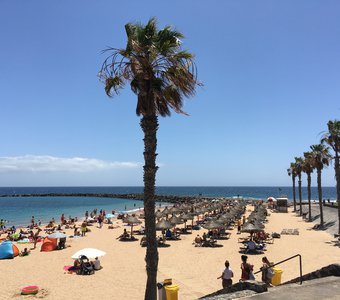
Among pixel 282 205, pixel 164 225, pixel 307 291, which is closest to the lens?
pixel 307 291

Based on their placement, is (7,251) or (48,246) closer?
(7,251)

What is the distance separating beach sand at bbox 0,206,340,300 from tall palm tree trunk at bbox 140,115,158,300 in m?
4.70

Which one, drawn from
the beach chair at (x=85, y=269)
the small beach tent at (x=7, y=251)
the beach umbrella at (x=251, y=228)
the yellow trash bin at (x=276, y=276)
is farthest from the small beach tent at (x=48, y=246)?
the yellow trash bin at (x=276, y=276)

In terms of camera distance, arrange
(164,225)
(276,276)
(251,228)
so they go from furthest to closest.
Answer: (164,225) < (251,228) < (276,276)

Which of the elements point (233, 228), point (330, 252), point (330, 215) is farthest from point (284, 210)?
point (330, 252)

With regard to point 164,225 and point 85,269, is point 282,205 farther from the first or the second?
point 85,269

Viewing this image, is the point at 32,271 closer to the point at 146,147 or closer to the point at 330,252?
the point at 146,147

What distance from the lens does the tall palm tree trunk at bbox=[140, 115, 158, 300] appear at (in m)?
9.18

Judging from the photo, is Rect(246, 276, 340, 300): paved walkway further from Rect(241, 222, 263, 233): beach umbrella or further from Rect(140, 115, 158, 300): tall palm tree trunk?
Rect(241, 222, 263, 233): beach umbrella

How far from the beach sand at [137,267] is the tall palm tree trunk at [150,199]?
15.4ft

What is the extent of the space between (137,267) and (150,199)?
10504mm

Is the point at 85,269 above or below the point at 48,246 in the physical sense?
above

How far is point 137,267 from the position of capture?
60.2ft

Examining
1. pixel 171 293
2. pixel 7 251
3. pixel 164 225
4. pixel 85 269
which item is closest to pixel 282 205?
pixel 164 225
